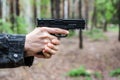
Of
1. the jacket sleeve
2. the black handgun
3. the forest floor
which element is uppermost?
the black handgun

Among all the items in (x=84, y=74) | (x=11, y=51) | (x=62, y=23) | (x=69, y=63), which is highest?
(x=62, y=23)

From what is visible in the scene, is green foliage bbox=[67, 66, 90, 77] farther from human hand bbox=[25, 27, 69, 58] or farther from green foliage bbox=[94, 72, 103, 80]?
human hand bbox=[25, 27, 69, 58]

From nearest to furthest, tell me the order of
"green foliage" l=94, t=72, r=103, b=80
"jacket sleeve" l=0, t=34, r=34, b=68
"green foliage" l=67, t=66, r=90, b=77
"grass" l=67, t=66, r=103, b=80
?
"jacket sleeve" l=0, t=34, r=34, b=68 → "green foliage" l=94, t=72, r=103, b=80 → "grass" l=67, t=66, r=103, b=80 → "green foliage" l=67, t=66, r=90, b=77

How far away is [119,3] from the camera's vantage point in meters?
32.5

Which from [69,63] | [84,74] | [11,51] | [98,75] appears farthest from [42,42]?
[69,63]

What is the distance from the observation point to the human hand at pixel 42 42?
3.09m

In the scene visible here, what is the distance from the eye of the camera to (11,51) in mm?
3037

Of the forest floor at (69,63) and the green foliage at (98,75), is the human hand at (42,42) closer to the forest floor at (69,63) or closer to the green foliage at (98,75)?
the forest floor at (69,63)

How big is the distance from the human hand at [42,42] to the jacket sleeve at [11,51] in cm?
7

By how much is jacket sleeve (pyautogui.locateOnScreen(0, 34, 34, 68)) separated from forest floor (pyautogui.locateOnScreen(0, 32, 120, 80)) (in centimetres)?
942

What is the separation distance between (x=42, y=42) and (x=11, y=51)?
0.88 feet

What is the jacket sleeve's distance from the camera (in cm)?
303

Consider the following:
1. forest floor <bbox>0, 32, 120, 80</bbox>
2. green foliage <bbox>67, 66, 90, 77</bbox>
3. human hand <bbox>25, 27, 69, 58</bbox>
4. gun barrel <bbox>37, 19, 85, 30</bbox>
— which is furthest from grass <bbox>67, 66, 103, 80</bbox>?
human hand <bbox>25, 27, 69, 58</bbox>

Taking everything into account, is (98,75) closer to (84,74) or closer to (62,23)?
(84,74)
